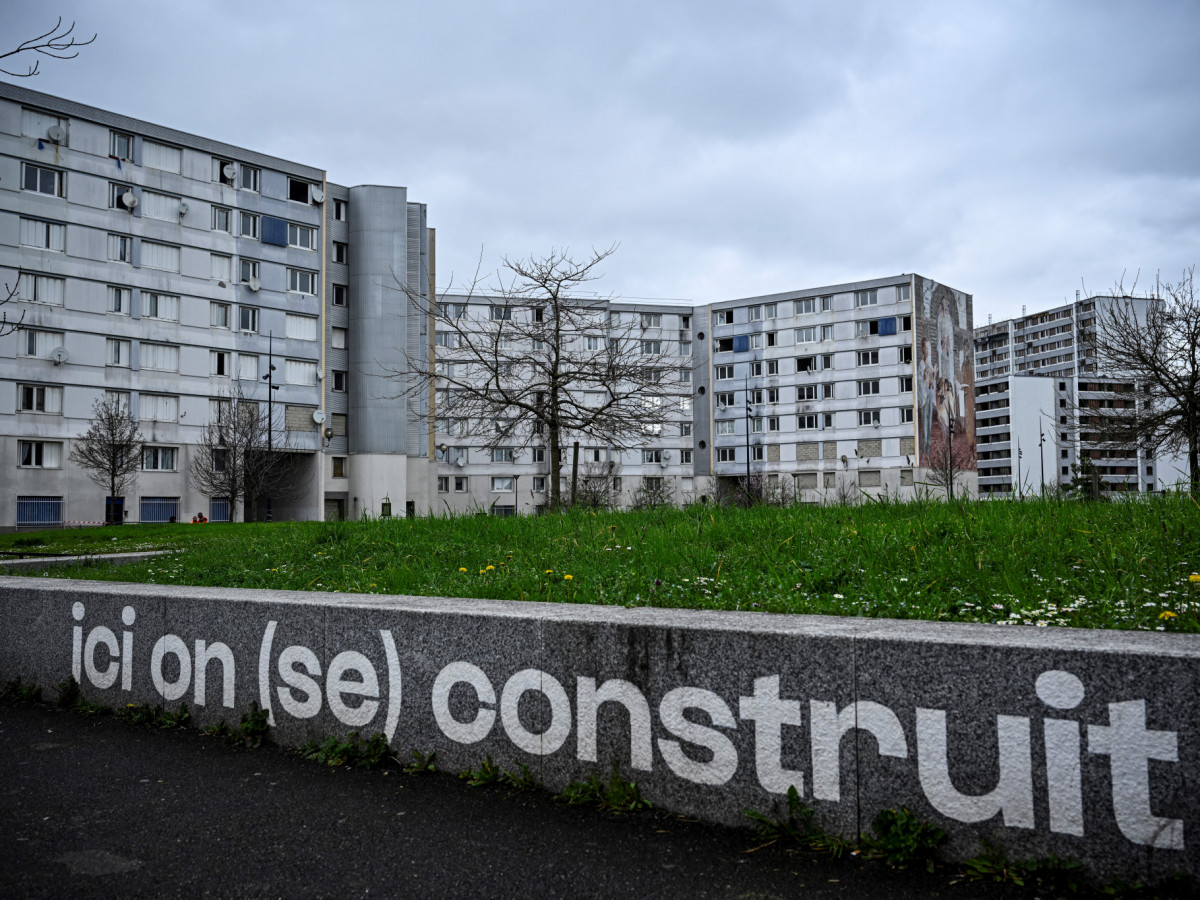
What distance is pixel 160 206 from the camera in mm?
49219


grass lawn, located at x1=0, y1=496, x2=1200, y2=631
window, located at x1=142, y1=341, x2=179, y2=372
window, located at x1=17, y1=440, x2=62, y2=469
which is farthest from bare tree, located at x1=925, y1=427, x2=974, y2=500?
grass lawn, located at x1=0, y1=496, x2=1200, y2=631

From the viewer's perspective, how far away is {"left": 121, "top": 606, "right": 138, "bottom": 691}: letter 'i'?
6.23 metres

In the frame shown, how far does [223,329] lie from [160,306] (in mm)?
3385

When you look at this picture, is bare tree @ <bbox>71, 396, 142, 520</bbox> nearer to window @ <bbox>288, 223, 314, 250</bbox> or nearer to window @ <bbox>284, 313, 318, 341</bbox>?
window @ <bbox>284, 313, 318, 341</bbox>

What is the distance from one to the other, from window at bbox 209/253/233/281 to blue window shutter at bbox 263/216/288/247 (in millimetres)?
2532

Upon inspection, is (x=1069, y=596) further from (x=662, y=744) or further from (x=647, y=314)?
(x=647, y=314)

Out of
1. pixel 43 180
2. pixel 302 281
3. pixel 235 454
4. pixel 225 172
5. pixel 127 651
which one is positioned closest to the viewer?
pixel 127 651

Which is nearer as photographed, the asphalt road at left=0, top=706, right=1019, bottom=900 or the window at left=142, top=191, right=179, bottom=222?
the asphalt road at left=0, top=706, right=1019, bottom=900

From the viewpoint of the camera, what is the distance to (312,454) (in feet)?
177

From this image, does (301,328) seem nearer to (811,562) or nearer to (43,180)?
(43,180)

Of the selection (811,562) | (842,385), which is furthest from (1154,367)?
(842,385)

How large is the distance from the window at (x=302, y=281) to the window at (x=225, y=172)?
18.7 feet

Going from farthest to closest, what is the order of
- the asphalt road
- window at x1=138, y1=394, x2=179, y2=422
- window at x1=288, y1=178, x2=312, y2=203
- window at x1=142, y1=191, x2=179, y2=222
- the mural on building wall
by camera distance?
1. the mural on building wall
2. window at x1=288, y1=178, x2=312, y2=203
3. window at x1=142, y1=191, x2=179, y2=222
4. window at x1=138, y1=394, x2=179, y2=422
5. the asphalt road

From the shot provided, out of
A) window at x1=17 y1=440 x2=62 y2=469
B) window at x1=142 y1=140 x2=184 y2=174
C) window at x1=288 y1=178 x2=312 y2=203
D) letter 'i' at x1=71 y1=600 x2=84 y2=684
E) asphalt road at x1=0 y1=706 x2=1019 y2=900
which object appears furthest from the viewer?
window at x1=288 y1=178 x2=312 y2=203
